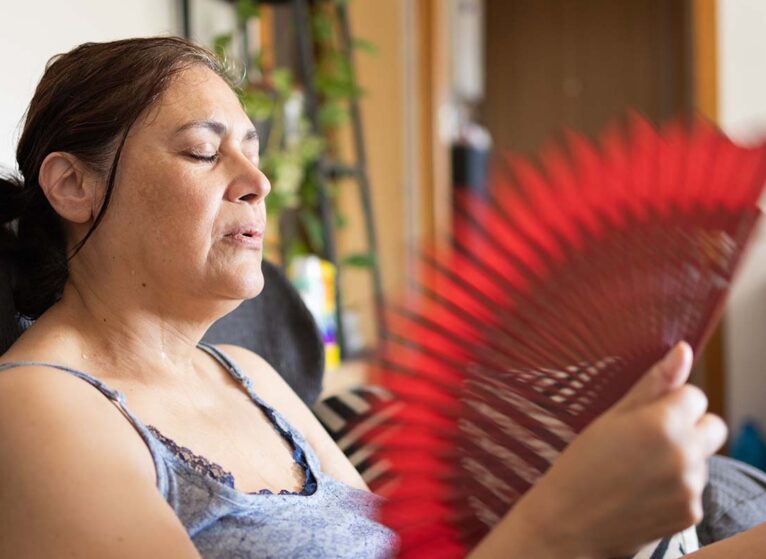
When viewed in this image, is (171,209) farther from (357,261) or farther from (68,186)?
(357,261)

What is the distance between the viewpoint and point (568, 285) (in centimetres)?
52

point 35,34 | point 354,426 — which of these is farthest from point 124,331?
point 35,34

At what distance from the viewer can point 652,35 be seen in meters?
5.62

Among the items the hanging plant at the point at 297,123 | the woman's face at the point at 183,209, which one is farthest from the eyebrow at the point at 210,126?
the hanging plant at the point at 297,123

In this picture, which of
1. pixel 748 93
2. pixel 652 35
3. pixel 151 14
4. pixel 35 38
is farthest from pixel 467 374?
pixel 652 35

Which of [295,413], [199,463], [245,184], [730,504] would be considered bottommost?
[730,504]

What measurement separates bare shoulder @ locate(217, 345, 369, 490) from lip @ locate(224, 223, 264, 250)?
10.1 inches

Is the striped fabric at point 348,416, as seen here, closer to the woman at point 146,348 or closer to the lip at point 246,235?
the woman at point 146,348

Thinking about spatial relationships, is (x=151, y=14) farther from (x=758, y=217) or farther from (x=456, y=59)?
(x=456, y=59)

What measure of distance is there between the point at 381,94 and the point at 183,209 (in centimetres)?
327

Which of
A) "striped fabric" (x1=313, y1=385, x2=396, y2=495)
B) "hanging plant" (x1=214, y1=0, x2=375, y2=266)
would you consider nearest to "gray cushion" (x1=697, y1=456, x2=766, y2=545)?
"striped fabric" (x1=313, y1=385, x2=396, y2=495)

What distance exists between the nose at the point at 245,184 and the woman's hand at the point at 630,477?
649 mm

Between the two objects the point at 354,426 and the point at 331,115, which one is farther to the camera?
the point at 331,115

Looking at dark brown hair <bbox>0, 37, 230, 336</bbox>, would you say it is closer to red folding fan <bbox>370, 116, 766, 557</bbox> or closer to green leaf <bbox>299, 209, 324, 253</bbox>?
red folding fan <bbox>370, 116, 766, 557</bbox>
